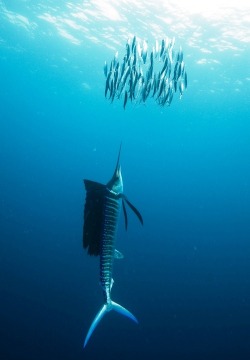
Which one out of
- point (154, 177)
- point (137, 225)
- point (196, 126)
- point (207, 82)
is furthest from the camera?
point (154, 177)

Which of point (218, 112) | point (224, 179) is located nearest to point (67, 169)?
point (224, 179)

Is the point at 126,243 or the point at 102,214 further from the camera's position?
the point at 126,243

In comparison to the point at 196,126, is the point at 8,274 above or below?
below

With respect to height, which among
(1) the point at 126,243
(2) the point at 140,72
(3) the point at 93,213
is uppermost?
(2) the point at 140,72

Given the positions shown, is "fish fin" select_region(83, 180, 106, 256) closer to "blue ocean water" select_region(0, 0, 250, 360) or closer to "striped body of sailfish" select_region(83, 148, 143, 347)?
"striped body of sailfish" select_region(83, 148, 143, 347)

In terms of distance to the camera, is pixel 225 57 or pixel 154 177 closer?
pixel 225 57

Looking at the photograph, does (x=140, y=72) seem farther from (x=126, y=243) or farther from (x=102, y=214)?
(x=126, y=243)

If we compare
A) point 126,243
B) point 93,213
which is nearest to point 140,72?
point 93,213

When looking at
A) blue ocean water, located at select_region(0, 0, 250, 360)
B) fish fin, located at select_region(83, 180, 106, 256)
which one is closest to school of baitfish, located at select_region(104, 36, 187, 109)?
fish fin, located at select_region(83, 180, 106, 256)

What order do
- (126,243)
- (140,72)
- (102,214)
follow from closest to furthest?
1. (102,214)
2. (140,72)
3. (126,243)

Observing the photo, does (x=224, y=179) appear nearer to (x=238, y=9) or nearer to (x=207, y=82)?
(x=207, y=82)

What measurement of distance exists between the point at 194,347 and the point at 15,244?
45.1 feet

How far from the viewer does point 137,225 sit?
116ft

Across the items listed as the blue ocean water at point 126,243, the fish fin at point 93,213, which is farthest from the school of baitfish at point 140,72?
the blue ocean water at point 126,243
